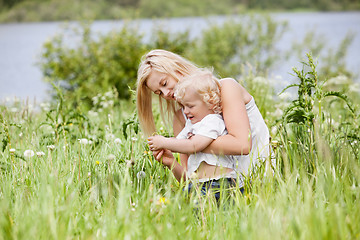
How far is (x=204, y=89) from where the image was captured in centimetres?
234

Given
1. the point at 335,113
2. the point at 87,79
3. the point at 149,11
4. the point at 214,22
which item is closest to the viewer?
the point at 335,113

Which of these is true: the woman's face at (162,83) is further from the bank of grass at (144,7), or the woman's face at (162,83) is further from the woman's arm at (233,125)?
the bank of grass at (144,7)

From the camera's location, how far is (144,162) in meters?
2.65

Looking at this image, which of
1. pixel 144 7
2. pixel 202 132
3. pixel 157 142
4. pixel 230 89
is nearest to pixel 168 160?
Result: pixel 157 142

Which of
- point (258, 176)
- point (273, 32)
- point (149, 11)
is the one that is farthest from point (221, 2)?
point (258, 176)

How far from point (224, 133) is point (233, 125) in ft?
0.39

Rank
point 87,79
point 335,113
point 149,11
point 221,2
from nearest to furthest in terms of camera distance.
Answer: point 335,113, point 87,79, point 149,11, point 221,2

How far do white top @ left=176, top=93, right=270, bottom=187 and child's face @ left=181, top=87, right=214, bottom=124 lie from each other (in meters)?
0.04

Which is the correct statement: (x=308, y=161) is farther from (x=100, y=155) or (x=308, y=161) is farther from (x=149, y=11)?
(x=149, y=11)

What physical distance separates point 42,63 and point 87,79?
3.83ft

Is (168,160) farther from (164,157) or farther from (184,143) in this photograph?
(184,143)

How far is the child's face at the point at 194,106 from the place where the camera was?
2.35 metres

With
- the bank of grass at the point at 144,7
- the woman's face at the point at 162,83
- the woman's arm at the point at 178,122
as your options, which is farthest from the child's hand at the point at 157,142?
the bank of grass at the point at 144,7

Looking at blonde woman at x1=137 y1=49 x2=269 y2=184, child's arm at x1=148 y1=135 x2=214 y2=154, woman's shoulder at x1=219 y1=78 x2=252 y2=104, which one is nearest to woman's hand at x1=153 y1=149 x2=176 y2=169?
blonde woman at x1=137 y1=49 x2=269 y2=184
